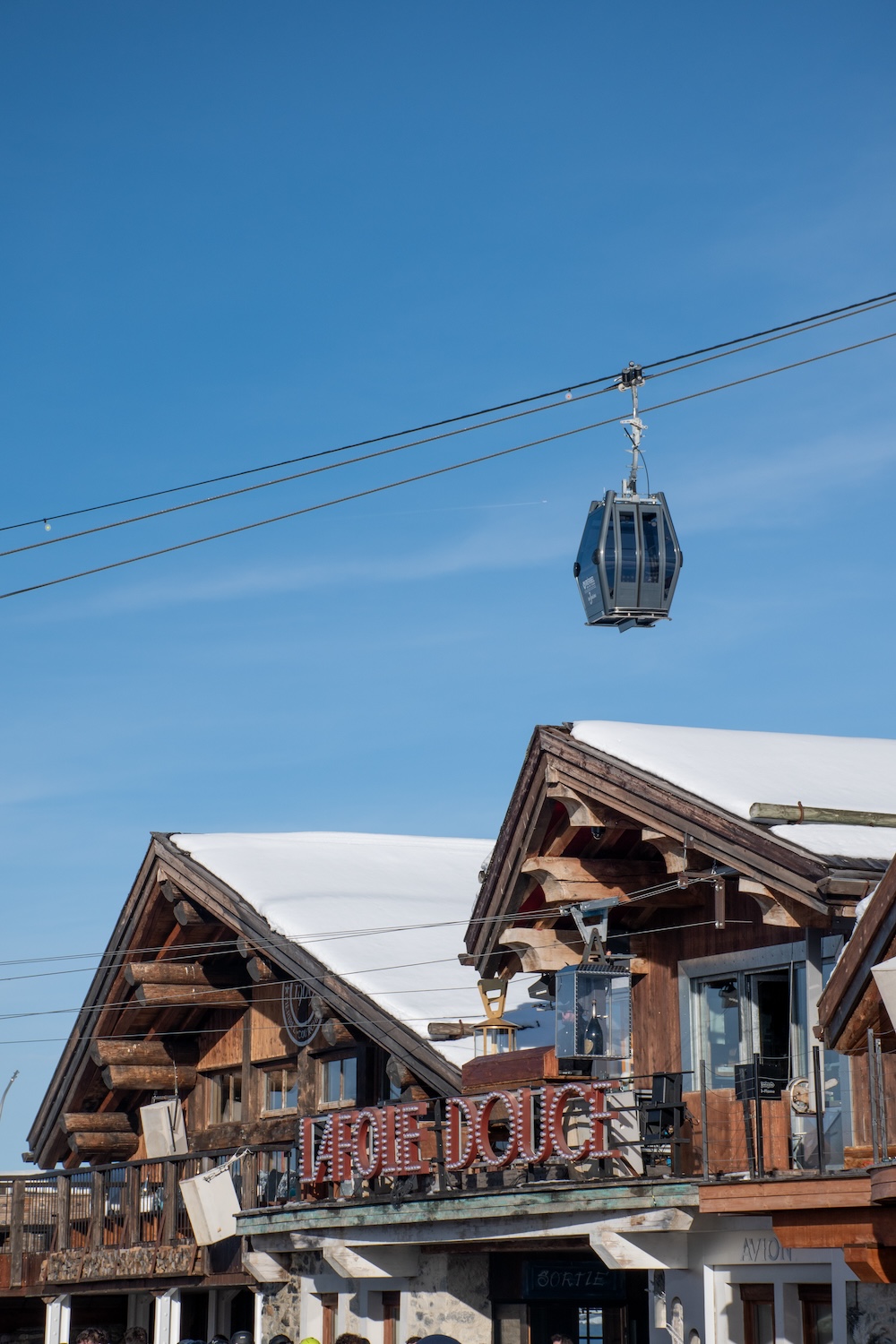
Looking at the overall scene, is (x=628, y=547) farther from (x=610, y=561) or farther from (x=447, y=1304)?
(x=447, y=1304)

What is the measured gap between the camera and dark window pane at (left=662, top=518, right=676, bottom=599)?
15.5 metres

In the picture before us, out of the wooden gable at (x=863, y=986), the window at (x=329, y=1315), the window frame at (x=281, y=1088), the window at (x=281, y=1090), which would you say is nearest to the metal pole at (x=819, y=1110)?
the wooden gable at (x=863, y=986)

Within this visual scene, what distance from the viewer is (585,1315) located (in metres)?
20.0

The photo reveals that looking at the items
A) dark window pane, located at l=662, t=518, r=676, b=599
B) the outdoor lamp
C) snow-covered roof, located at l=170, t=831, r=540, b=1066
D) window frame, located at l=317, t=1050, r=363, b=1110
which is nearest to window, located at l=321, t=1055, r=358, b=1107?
window frame, located at l=317, t=1050, r=363, b=1110

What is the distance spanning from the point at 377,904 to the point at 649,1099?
8465mm

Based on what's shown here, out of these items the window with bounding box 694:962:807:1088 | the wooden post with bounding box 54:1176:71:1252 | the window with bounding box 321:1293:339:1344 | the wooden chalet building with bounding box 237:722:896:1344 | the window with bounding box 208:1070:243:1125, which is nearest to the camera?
the wooden chalet building with bounding box 237:722:896:1344

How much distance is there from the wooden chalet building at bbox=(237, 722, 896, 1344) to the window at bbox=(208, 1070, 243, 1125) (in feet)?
16.2

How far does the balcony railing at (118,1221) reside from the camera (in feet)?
72.9

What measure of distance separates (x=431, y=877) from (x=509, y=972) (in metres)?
6.71

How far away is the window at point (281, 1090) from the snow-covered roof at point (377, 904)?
8.65 ft

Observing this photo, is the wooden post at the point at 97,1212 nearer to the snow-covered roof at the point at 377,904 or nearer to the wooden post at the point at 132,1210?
the wooden post at the point at 132,1210

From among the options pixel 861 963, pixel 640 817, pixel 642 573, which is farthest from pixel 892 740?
pixel 861 963

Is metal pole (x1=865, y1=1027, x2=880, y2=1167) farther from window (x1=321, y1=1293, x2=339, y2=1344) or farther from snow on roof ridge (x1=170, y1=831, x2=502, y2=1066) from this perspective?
window (x1=321, y1=1293, x2=339, y2=1344)

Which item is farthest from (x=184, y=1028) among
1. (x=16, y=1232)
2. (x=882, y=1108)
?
(x=882, y=1108)
